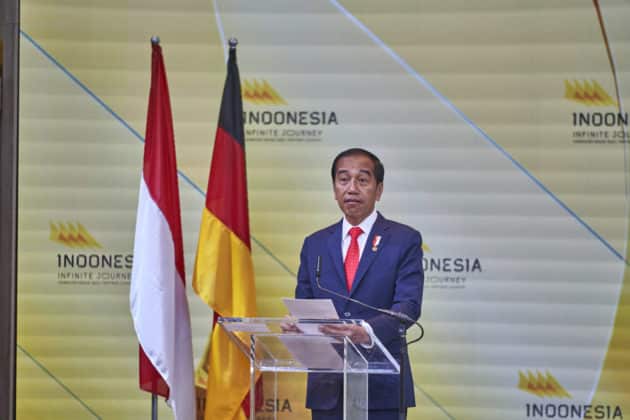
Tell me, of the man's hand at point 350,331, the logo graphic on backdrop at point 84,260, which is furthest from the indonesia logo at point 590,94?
the logo graphic on backdrop at point 84,260

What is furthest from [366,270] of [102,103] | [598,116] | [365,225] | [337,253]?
[102,103]

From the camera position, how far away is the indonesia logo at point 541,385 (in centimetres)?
479

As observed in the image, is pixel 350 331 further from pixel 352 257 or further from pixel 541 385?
pixel 541 385

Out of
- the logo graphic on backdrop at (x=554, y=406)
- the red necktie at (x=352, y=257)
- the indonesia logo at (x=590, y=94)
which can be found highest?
the indonesia logo at (x=590, y=94)

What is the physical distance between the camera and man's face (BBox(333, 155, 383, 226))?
4227 mm

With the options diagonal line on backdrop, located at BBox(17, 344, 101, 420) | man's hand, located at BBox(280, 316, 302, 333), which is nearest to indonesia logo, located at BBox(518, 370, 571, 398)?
man's hand, located at BBox(280, 316, 302, 333)

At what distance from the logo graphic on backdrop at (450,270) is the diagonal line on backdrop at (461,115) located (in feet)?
1.78

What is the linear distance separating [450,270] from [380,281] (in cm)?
96

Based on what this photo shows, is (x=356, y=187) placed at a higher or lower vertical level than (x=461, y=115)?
lower

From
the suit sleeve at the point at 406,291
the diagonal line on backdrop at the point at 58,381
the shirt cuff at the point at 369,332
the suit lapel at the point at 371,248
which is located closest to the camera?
the shirt cuff at the point at 369,332

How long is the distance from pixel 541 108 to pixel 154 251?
226cm

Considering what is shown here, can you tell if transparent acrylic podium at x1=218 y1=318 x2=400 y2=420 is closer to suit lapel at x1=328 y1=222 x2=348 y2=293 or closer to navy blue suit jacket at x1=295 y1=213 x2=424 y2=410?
navy blue suit jacket at x1=295 y1=213 x2=424 y2=410

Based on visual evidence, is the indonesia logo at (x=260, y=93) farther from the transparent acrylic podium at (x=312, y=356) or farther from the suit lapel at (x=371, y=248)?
the transparent acrylic podium at (x=312, y=356)

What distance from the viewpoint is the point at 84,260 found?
493 centimetres
